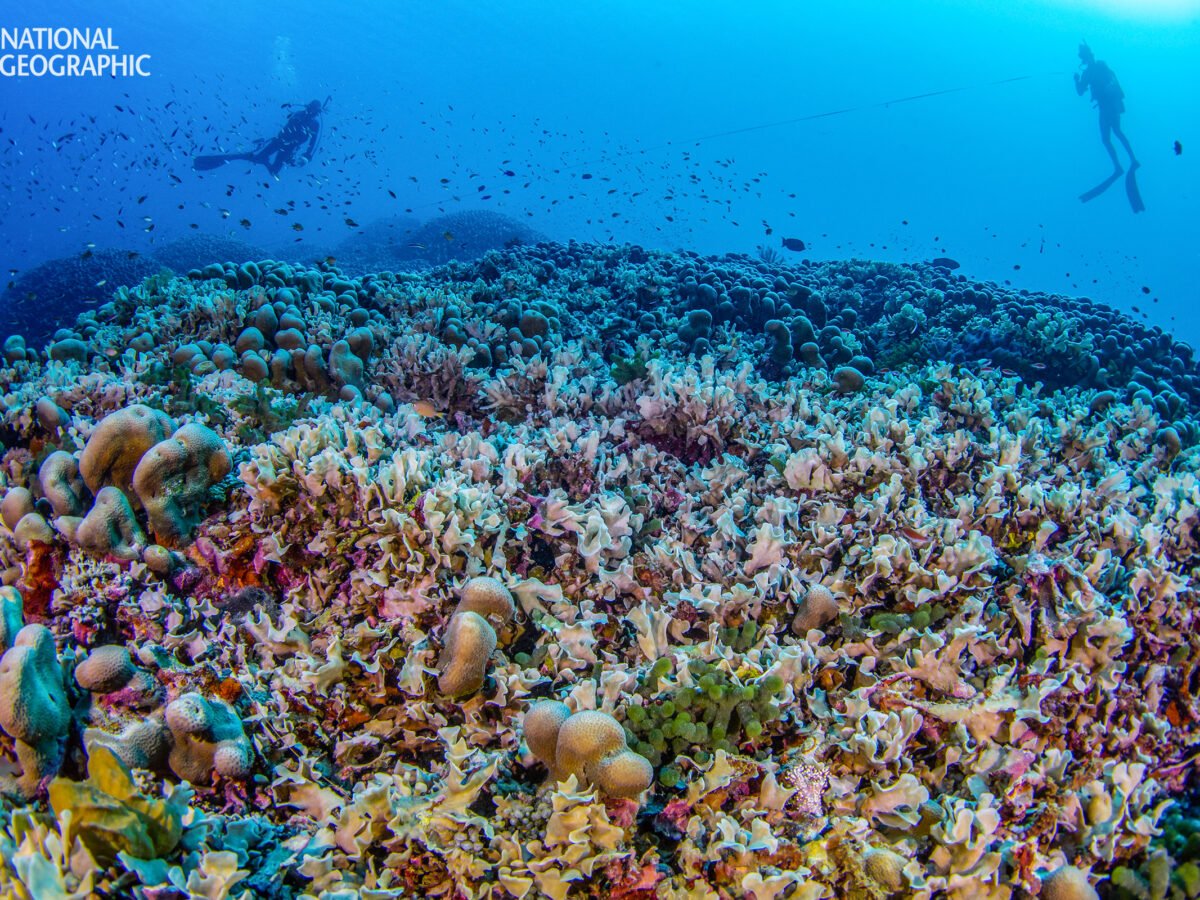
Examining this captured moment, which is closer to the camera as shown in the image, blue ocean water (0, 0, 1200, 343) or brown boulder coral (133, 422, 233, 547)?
brown boulder coral (133, 422, 233, 547)

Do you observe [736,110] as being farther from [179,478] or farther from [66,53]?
[179,478]

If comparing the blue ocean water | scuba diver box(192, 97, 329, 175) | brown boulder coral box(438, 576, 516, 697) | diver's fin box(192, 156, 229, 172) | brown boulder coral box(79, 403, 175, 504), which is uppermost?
the blue ocean water

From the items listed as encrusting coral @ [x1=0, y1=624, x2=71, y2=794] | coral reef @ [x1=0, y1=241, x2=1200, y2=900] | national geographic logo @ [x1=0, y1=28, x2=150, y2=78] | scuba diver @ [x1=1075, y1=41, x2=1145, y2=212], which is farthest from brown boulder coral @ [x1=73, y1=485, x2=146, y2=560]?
scuba diver @ [x1=1075, y1=41, x2=1145, y2=212]

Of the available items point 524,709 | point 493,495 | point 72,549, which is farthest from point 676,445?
point 72,549

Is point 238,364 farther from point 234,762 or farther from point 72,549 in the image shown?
point 234,762

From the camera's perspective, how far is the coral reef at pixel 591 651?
216 centimetres

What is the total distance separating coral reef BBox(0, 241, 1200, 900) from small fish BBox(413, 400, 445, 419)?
39 cm

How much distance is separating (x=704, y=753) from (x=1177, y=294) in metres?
159

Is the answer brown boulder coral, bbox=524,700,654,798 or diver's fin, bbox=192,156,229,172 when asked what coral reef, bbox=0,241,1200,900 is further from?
diver's fin, bbox=192,156,229,172

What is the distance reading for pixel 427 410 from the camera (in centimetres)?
602

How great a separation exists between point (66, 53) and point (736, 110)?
146 meters

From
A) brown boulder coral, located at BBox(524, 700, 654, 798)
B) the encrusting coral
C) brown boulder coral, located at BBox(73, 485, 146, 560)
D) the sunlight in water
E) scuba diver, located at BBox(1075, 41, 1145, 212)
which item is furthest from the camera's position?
the sunlight in water

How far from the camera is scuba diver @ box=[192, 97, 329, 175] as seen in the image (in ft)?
82.0

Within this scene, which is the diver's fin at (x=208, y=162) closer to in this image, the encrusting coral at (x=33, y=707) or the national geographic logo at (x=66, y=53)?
the national geographic logo at (x=66, y=53)
